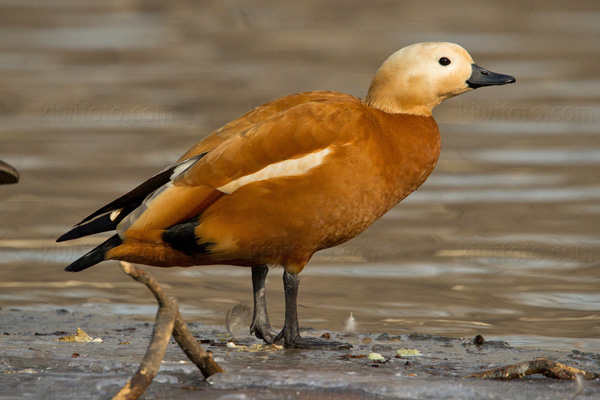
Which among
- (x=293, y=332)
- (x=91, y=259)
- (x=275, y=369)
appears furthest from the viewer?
(x=293, y=332)

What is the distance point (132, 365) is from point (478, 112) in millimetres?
10005

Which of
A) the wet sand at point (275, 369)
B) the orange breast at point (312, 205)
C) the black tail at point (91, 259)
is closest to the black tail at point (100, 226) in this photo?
the black tail at point (91, 259)

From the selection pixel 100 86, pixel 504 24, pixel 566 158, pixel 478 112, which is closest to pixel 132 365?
pixel 566 158

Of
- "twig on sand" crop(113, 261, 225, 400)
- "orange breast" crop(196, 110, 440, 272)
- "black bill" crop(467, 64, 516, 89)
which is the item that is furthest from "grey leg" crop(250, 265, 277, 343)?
"twig on sand" crop(113, 261, 225, 400)

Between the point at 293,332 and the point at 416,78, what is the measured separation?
5.29 ft

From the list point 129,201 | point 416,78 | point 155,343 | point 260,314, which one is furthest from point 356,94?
point 155,343

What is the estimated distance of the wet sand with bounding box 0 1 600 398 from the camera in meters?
7.93

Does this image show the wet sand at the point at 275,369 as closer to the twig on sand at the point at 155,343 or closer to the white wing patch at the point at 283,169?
the twig on sand at the point at 155,343

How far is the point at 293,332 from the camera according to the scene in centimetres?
652

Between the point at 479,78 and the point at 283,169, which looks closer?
the point at 283,169

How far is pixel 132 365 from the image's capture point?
18.5ft

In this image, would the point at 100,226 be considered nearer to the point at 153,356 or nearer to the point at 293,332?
the point at 293,332

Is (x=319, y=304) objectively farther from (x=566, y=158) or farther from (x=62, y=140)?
(x=62, y=140)

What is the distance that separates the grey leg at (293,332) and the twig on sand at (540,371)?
1.24m
